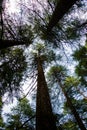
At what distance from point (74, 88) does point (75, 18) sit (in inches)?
277

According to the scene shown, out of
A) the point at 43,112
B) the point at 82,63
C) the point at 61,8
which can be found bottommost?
the point at 43,112

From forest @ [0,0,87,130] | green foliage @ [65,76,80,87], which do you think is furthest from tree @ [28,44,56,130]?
green foliage @ [65,76,80,87]

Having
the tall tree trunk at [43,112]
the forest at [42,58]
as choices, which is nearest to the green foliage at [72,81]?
the forest at [42,58]

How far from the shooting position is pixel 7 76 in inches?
337

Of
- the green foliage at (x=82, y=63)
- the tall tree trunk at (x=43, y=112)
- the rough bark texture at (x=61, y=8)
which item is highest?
the green foliage at (x=82, y=63)

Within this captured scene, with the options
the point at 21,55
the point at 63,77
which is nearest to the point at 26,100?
the point at 63,77

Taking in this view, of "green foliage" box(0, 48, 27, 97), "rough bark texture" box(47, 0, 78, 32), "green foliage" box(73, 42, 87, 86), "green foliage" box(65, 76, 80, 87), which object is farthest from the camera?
"green foliage" box(65, 76, 80, 87)

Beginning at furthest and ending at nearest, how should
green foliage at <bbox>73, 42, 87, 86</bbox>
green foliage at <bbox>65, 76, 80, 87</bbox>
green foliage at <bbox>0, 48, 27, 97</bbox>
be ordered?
green foliage at <bbox>65, 76, 80, 87</bbox>, green foliage at <bbox>73, 42, 87, 86</bbox>, green foliage at <bbox>0, 48, 27, 97</bbox>

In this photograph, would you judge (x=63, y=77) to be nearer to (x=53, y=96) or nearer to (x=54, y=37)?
(x=53, y=96)

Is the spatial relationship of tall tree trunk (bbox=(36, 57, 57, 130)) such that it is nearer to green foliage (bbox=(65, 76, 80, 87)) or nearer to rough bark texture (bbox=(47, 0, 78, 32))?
rough bark texture (bbox=(47, 0, 78, 32))

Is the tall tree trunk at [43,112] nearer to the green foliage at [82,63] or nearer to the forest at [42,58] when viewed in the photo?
the forest at [42,58]

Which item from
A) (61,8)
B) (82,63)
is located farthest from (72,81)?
(61,8)

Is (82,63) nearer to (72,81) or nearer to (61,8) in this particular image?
(72,81)

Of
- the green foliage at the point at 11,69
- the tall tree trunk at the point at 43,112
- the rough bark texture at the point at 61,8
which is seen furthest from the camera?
the green foliage at the point at 11,69
